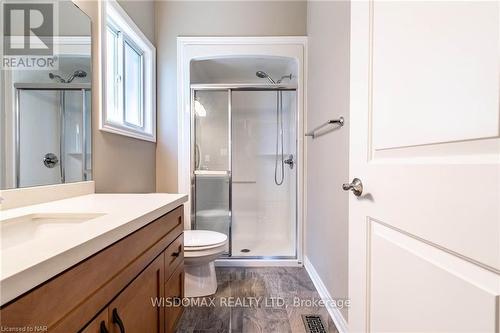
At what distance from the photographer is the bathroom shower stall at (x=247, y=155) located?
265 centimetres

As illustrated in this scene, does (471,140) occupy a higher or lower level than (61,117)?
lower

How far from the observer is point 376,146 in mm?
732

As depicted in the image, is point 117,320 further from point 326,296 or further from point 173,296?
point 326,296

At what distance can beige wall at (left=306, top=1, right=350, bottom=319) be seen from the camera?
1449mm

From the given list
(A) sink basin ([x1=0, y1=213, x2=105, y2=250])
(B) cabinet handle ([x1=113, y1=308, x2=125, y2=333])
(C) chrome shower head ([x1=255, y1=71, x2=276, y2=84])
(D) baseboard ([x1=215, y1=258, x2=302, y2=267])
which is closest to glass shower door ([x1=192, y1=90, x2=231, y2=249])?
(D) baseboard ([x1=215, y1=258, x2=302, y2=267])

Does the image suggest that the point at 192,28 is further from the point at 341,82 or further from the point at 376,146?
the point at 376,146

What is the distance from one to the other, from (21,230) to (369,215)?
1096 mm

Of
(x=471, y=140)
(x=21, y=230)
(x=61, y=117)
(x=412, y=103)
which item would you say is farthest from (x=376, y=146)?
(x=61, y=117)

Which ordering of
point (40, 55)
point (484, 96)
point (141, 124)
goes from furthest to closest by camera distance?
point (141, 124), point (40, 55), point (484, 96)

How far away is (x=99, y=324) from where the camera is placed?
2.00 feet

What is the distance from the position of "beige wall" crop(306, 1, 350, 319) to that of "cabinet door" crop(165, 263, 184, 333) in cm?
90

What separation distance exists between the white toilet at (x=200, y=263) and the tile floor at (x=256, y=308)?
0.11 metres

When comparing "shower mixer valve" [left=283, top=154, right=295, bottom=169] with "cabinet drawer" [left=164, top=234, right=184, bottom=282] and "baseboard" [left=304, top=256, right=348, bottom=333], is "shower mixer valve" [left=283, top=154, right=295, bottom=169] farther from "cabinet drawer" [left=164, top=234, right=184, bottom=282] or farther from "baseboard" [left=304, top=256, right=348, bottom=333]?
"cabinet drawer" [left=164, top=234, right=184, bottom=282]

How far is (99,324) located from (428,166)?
32.7 inches
